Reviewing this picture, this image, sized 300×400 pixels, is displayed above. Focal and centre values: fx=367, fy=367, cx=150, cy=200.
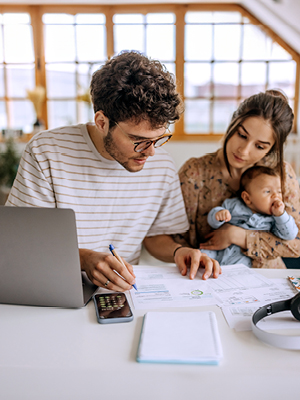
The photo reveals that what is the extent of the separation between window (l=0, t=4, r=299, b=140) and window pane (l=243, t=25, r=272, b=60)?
0.04 feet

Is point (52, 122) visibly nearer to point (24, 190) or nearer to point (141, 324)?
point (24, 190)

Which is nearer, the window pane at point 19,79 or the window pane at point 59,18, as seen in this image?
the window pane at point 59,18

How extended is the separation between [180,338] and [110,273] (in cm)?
31

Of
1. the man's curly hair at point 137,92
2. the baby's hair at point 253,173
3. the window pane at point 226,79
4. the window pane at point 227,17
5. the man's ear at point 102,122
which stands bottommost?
the baby's hair at point 253,173

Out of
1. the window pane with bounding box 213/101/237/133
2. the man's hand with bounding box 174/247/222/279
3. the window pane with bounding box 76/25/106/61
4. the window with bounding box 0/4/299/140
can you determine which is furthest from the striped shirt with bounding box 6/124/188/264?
the window pane with bounding box 76/25/106/61

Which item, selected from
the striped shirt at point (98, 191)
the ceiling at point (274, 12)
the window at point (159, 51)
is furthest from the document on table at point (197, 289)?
the window at point (159, 51)

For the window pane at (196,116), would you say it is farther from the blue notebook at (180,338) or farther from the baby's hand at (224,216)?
the blue notebook at (180,338)

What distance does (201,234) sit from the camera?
5.80ft

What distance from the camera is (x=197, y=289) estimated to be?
1.02 metres

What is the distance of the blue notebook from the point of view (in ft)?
2.24

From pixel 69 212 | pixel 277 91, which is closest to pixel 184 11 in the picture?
pixel 277 91

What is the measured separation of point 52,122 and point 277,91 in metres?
3.69

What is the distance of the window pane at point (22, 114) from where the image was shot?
477 centimetres

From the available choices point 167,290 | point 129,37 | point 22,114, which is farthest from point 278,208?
point 22,114
